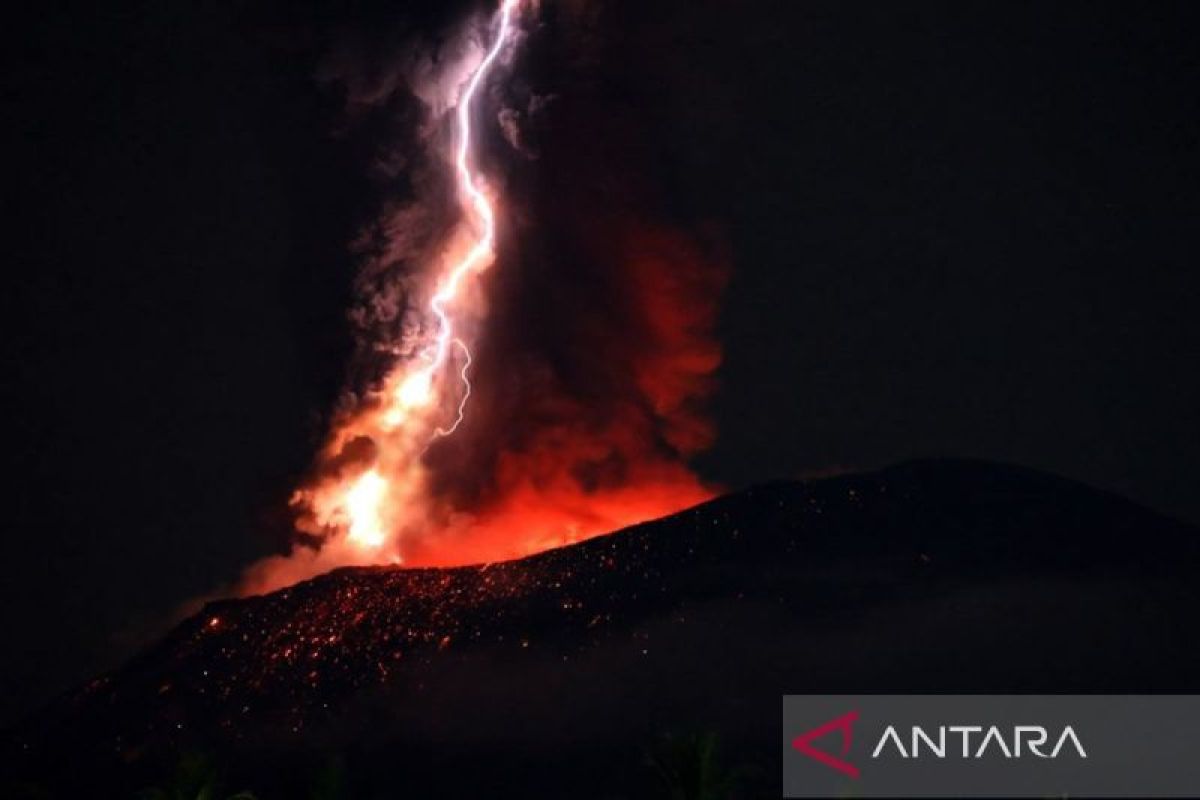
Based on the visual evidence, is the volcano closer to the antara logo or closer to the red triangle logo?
the red triangle logo

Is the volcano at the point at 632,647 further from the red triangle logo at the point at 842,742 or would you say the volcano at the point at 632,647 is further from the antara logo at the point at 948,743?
the antara logo at the point at 948,743

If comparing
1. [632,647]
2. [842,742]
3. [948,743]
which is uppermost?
[632,647]

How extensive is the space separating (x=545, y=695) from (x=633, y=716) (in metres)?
2.86

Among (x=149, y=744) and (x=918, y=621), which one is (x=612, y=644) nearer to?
(x=918, y=621)

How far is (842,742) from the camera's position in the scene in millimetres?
26656

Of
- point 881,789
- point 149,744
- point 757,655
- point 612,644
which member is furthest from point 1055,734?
point 149,744

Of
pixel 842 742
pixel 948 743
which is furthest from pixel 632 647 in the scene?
pixel 948 743

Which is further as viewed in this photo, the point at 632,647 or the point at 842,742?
the point at 632,647

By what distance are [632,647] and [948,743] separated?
1511cm

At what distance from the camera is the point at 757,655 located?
3938 cm

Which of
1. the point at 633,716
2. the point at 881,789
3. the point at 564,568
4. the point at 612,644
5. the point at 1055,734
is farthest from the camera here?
the point at 564,568

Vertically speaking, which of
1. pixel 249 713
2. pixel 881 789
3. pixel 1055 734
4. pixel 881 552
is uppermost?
pixel 881 552

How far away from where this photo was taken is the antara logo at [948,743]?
86.8 feet

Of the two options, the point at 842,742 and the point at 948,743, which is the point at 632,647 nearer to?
the point at 842,742
